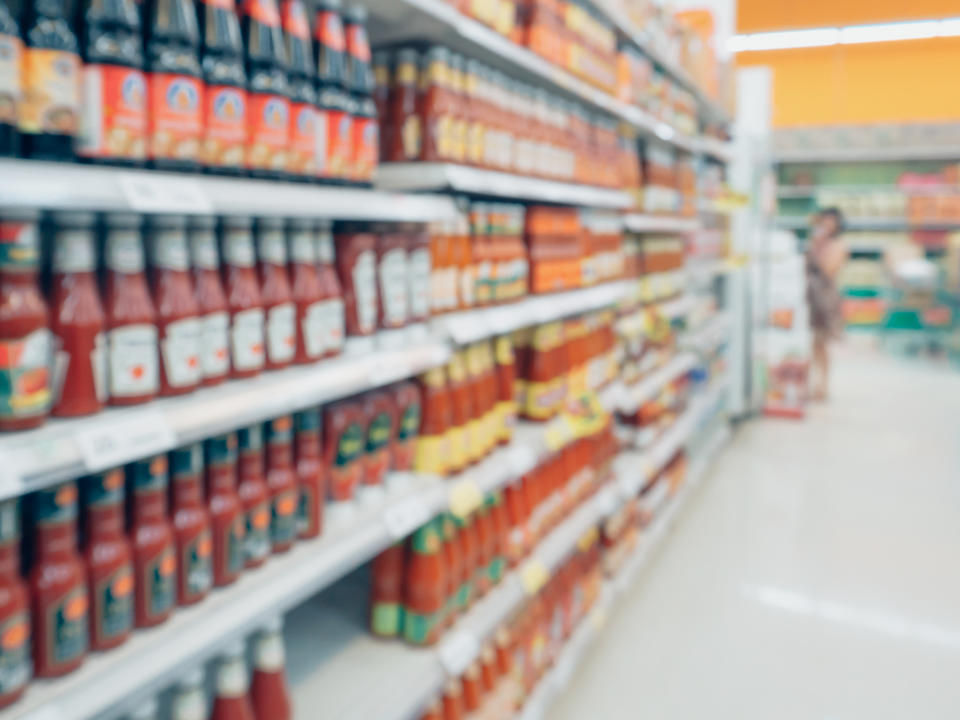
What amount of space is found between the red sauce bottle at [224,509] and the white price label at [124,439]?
218mm

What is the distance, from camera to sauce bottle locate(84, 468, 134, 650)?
116cm

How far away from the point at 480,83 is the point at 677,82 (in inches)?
98.5

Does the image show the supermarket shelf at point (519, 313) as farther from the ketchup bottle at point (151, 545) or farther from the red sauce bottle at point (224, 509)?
the ketchup bottle at point (151, 545)

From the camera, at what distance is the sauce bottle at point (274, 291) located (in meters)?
1.48

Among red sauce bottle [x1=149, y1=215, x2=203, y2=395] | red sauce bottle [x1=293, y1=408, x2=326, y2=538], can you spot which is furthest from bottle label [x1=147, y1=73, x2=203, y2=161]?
red sauce bottle [x1=293, y1=408, x2=326, y2=538]

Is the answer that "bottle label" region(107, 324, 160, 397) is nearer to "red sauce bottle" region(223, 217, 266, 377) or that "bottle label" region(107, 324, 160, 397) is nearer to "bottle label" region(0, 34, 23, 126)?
"red sauce bottle" region(223, 217, 266, 377)

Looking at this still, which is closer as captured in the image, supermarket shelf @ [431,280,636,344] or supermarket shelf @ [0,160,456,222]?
supermarket shelf @ [0,160,456,222]

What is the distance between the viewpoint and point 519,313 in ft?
7.78

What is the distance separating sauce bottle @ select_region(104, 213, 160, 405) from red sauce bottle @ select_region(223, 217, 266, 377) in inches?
7.9

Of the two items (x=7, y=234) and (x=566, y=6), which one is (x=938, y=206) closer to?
(x=566, y=6)

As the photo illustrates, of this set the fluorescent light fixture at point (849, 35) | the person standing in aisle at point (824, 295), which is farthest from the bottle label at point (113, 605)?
the fluorescent light fixture at point (849, 35)

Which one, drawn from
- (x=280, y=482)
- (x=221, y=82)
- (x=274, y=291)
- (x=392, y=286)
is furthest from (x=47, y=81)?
(x=392, y=286)

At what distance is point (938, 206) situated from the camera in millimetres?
10594

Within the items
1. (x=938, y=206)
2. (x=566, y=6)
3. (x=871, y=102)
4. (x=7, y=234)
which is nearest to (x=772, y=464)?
(x=566, y=6)
